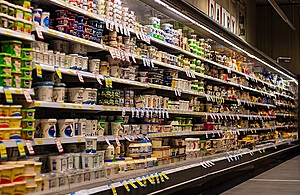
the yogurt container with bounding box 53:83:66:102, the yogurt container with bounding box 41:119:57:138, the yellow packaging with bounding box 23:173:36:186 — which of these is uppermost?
the yogurt container with bounding box 53:83:66:102

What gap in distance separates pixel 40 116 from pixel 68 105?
0.48m

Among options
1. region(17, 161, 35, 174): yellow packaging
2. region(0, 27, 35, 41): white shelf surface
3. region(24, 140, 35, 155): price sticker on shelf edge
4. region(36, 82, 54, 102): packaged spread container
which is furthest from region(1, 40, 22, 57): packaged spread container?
region(17, 161, 35, 174): yellow packaging

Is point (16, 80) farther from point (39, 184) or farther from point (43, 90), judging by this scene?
point (39, 184)

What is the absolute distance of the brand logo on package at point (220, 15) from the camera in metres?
11.6

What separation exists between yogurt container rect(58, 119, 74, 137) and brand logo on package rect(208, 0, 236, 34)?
7.49 meters

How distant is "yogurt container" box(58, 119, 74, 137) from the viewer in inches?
173

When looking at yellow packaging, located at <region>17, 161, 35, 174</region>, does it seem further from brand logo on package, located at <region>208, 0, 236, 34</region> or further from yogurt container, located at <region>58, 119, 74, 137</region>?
brand logo on package, located at <region>208, 0, 236, 34</region>


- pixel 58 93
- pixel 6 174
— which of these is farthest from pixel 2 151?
pixel 58 93

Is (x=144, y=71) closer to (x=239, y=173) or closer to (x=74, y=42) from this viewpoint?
(x=74, y=42)

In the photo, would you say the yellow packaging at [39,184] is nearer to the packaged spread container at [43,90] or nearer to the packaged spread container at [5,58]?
the packaged spread container at [43,90]

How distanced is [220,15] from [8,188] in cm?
959

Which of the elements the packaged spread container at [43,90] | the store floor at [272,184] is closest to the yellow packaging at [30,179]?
the packaged spread container at [43,90]

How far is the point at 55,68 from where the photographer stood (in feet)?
13.7

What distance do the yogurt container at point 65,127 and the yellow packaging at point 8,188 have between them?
96cm
